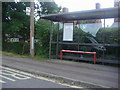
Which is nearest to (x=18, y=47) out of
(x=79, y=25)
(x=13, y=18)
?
(x=13, y=18)

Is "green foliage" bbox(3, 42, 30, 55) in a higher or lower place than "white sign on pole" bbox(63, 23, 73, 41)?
lower

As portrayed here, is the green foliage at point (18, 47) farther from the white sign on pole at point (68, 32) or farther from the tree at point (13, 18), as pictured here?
the white sign on pole at point (68, 32)

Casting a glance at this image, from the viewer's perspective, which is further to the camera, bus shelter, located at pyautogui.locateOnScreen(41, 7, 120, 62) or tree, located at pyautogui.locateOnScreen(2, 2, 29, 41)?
tree, located at pyautogui.locateOnScreen(2, 2, 29, 41)

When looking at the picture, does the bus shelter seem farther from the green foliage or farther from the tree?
the tree

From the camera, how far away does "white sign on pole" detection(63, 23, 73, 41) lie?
11.4 metres

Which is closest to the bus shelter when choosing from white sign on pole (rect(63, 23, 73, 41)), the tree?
white sign on pole (rect(63, 23, 73, 41))

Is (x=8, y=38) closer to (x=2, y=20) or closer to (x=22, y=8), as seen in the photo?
(x=2, y=20)

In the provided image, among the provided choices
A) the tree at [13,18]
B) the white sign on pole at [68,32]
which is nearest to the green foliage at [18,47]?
the tree at [13,18]

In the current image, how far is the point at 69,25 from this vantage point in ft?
37.7

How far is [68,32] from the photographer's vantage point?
37.6ft

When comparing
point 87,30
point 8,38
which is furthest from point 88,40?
point 8,38

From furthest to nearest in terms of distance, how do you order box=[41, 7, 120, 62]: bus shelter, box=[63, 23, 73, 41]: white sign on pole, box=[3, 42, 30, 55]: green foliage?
box=[3, 42, 30, 55]: green foliage
box=[63, 23, 73, 41]: white sign on pole
box=[41, 7, 120, 62]: bus shelter

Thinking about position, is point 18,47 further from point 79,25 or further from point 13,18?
point 79,25

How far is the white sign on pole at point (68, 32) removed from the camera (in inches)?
448
